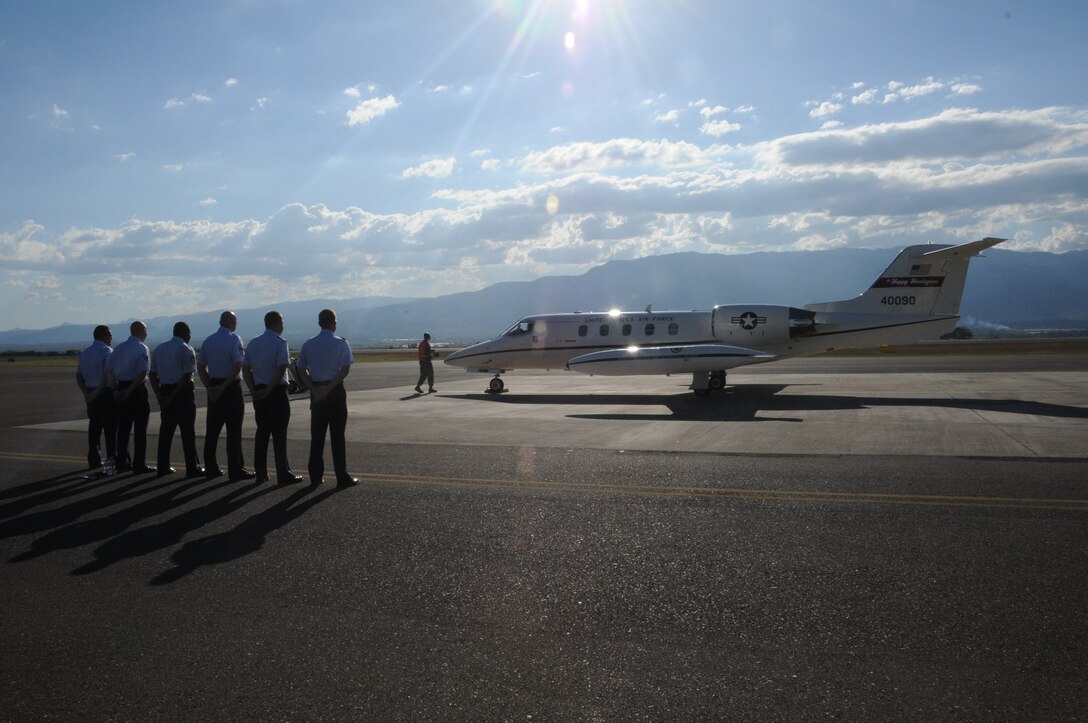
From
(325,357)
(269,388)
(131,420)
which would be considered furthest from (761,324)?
(131,420)

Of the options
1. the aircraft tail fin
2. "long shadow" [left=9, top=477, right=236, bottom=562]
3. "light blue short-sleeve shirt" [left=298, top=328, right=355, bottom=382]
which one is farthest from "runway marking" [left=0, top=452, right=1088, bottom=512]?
the aircraft tail fin

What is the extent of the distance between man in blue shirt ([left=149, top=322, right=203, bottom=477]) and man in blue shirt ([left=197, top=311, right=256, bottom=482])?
12.9 inches

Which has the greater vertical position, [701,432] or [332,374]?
[332,374]

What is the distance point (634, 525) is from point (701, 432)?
768 centimetres

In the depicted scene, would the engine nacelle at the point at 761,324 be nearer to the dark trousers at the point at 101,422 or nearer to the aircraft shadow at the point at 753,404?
the aircraft shadow at the point at 753,404

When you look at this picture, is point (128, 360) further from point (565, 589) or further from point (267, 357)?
point (565, 589)

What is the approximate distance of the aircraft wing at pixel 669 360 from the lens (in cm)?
2238

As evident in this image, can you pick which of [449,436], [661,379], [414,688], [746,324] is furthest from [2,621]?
[661,379]

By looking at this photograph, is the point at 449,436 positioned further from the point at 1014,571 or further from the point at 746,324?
the point at 746,324

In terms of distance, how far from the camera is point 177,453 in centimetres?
1377

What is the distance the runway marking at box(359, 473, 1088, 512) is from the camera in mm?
8180

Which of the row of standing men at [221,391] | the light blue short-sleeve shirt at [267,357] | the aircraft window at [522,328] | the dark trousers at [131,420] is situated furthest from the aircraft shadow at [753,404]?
the dark trousers at [131,420]

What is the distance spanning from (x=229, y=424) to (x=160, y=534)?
3.33 m

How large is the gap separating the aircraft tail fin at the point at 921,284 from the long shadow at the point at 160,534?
19.4 m
